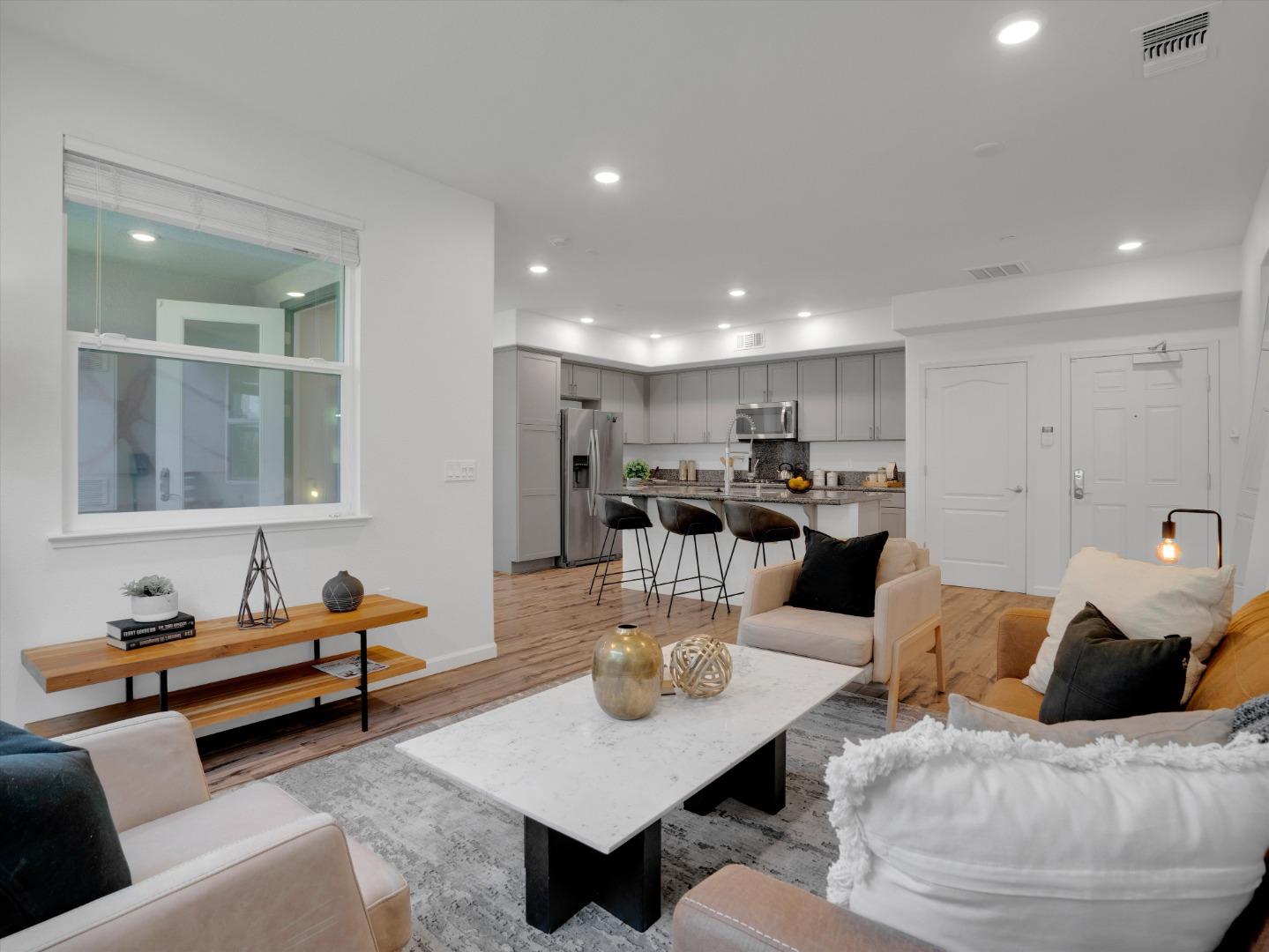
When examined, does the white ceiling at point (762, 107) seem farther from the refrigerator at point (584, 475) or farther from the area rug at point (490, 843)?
the refrigerator at point (584, 475)

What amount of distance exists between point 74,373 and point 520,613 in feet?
10.5

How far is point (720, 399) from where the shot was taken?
8.34 metres

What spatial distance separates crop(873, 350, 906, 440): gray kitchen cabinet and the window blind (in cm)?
545

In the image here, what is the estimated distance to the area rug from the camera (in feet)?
5.50

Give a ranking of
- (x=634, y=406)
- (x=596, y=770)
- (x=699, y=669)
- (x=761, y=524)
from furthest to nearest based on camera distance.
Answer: (x=634, y=406), (x=761, y=524), (x=699, y=669), (x=596, y=770)

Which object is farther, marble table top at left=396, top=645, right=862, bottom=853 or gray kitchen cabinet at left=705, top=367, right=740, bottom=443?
gray kitchen cabinet at left=705, top=367, right=740, bottom=443

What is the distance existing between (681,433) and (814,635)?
584 centimetres

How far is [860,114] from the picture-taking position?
120 inches

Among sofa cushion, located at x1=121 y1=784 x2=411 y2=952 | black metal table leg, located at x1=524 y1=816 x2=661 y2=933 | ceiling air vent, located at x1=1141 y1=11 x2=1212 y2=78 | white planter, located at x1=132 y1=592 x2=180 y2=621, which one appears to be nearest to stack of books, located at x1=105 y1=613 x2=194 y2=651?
white planter, located at x1=132 y1=592 x2=180 y2=621

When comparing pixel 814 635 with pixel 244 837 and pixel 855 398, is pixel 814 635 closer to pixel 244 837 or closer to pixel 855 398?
pixel 244 837

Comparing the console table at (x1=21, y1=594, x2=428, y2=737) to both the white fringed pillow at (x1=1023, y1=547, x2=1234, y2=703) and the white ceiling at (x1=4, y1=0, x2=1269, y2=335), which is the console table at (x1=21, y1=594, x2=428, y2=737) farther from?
the white fringed pillow at (x1=1023, y1=547, x2=1234, y2=703)

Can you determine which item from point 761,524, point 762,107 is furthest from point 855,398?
point 762,107

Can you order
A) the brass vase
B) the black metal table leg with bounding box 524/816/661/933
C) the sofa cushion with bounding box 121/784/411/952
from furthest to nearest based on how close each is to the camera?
the brass vase < the black metal table leg with bounding box 524/816/661/933 < the sofa cushion with bounding box 121/784/411/952

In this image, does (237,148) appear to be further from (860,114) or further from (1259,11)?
(1259,11)
